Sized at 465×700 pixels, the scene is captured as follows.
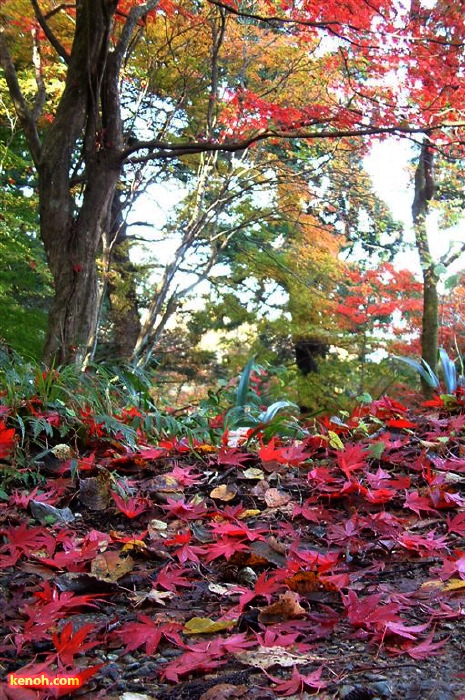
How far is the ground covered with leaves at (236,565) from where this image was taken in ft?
3.43

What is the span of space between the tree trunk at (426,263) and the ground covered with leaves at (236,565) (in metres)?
4.52

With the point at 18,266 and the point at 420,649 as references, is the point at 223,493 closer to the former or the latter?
the point at 420,649

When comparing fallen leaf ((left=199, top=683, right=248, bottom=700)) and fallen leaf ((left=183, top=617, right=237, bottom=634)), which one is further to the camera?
fallen leaf ((left=183, top=617, right=237, bottom=634))

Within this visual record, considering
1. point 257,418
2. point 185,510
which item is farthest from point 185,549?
point 257,418

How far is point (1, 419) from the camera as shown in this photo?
2.30 m

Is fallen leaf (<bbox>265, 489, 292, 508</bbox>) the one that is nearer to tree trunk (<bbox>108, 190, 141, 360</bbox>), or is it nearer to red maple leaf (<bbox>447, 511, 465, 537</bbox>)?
red maple leaf (<bbox>447, 511, 465, 537</bbox>)

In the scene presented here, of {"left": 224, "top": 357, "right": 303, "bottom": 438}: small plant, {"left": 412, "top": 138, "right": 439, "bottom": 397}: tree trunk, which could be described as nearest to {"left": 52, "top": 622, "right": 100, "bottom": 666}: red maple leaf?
{"left": 224, "top": 357, "right": 303, "bottom": 438}: small plant

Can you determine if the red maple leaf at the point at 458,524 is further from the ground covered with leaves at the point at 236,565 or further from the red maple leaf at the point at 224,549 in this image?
the red maple leaf at the point at 224,549

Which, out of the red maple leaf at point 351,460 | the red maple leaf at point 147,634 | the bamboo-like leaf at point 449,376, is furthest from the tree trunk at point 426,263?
the red maple leaf at point 147,634

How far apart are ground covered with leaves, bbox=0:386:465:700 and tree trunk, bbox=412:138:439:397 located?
4.52 meters

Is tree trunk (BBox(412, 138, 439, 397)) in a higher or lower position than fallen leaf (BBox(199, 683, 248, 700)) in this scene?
higher

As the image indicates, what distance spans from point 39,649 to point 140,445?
1.49 m

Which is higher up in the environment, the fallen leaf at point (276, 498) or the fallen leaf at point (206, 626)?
the fallen leaf at point (276, 498)

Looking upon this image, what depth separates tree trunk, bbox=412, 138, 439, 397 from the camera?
713cm
